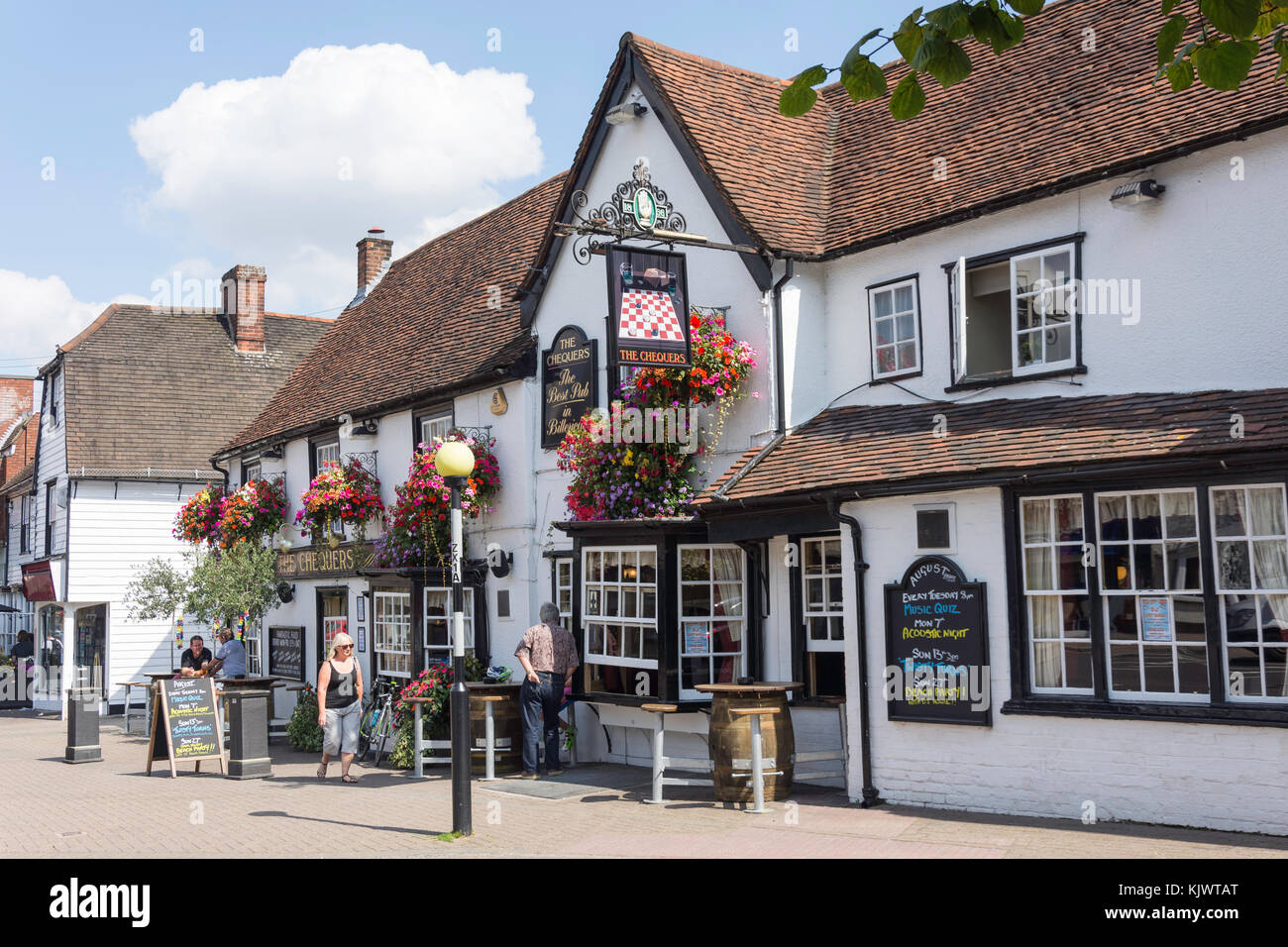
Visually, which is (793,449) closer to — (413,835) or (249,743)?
(413,835)

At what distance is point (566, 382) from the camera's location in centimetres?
1633

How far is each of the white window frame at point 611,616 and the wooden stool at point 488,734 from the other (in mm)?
1241

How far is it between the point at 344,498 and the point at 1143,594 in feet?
42.8

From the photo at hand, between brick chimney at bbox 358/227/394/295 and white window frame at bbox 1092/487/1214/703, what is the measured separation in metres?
19.9

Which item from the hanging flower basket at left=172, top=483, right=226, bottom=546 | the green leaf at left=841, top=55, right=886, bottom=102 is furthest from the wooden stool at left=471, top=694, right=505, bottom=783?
the hanging flower basket at left=172, top=483, right=226, bottom=546

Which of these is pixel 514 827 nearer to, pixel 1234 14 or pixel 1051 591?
pixel 1051 591

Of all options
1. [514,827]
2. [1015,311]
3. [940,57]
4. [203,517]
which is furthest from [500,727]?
[203,517]

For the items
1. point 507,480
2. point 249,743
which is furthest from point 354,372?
point 249,743

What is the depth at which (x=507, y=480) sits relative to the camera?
17.2 meters

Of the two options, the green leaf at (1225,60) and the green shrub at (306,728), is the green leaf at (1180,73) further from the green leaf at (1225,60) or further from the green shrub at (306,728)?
the green shrub at (306,728)

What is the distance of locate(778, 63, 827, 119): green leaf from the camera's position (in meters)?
5.65

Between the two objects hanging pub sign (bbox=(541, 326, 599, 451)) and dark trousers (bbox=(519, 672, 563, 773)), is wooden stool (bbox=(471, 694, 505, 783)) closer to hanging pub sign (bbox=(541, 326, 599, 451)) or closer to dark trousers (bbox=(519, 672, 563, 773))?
dark trousers (bbox=(519, 672, 563, 773))

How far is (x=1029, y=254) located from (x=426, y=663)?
402 inches

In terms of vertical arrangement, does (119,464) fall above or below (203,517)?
above
